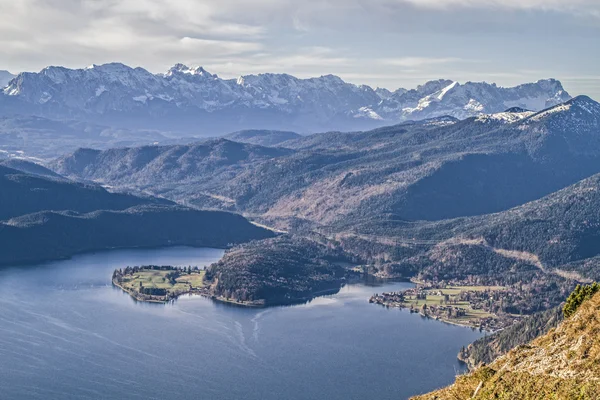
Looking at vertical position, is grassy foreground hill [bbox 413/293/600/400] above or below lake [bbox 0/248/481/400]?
above

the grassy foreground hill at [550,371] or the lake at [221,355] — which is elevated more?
the grassy foreground hill at [550,371]

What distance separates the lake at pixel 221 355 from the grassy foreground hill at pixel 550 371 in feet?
238

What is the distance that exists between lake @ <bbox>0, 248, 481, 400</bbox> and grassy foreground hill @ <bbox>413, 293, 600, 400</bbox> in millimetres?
72406

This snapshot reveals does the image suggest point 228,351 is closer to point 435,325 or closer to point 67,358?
point 67,358

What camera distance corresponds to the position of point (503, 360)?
73.2 meters

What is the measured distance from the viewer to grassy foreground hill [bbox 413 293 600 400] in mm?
61156

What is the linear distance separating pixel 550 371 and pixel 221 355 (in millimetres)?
104602

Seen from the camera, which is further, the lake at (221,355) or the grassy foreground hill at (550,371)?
the lake at (221,355)

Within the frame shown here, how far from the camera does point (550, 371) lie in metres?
64.6

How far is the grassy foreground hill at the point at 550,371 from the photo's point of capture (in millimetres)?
61156

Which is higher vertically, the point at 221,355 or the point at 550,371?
the point at 550,371

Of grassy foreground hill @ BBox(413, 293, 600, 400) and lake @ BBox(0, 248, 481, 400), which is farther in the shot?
lake @ BBox(0, 248, 481, 400)

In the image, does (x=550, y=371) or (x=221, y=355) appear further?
(x=221, y=355)

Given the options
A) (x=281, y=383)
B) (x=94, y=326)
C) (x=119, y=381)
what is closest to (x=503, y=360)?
(x=281, y=383)
